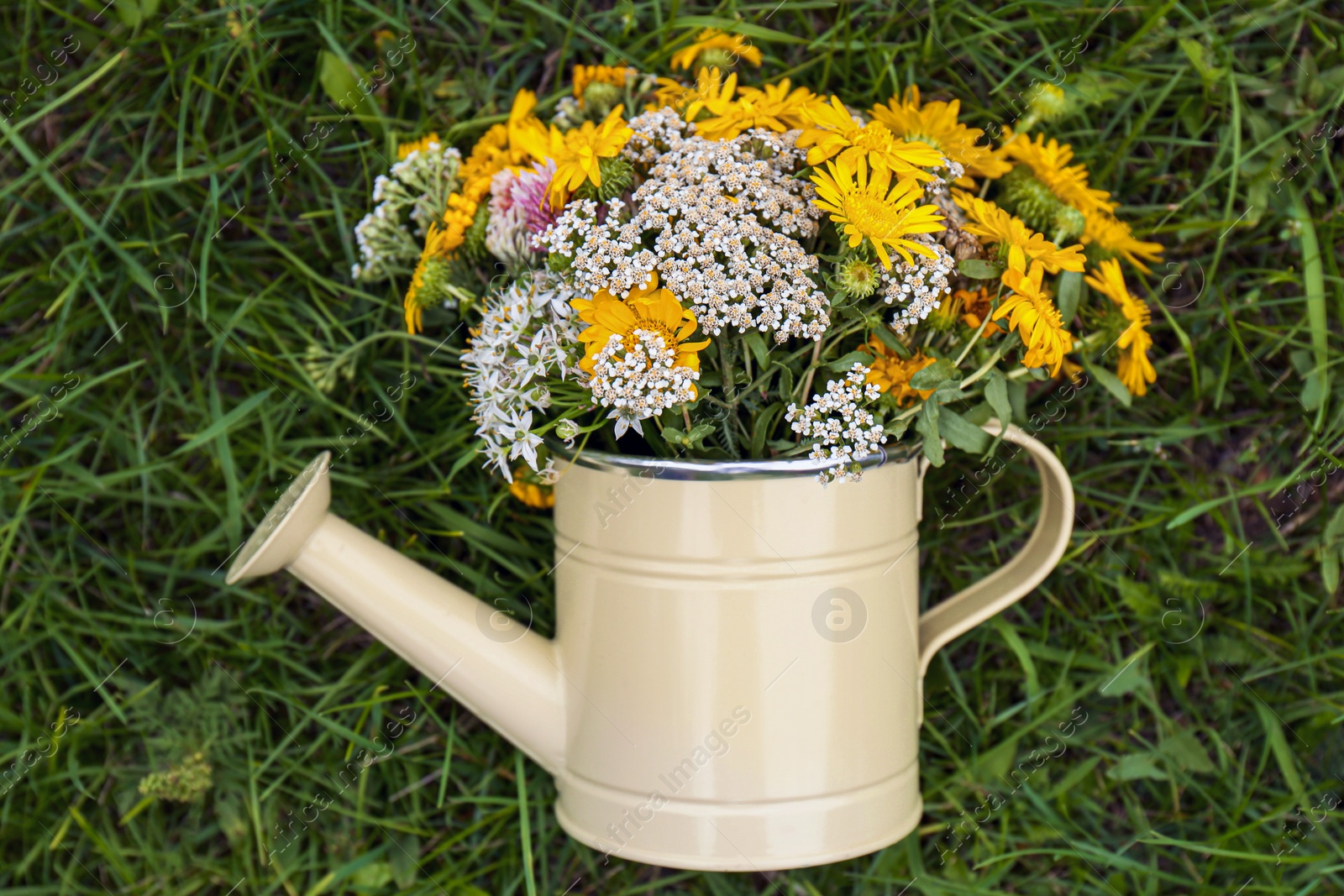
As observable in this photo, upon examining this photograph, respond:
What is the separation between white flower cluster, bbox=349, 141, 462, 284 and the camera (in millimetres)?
681

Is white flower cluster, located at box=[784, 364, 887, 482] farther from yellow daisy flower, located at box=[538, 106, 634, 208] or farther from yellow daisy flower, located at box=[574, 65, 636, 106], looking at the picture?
yellow daisy flower, located at box=[574, 65, 636, 106]

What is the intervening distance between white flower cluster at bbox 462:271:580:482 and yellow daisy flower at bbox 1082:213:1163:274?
0.38m

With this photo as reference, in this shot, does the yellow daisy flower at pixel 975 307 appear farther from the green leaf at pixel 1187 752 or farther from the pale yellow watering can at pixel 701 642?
the green leaf at pixel 1187 752

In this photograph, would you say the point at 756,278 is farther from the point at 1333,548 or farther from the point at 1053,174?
the point at 1333,548

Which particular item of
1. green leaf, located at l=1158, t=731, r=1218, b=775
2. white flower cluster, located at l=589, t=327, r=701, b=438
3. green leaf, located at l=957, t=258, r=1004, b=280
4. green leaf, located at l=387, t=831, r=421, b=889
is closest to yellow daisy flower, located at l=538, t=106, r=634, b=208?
white flower cluster, located at l=589, t=327, r=701, b=438

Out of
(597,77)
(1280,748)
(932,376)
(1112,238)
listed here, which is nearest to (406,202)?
(597,77)

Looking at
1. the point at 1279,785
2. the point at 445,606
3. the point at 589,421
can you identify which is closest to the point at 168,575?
the point at 445,606

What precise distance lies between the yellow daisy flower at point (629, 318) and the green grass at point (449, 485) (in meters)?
0.29

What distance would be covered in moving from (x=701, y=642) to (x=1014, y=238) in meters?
0.31

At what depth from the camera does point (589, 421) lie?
0.62 m

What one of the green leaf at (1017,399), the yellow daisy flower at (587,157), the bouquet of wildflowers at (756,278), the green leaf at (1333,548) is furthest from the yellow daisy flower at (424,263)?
the green leaf at (1333,548)

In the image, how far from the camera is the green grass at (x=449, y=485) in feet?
2.55

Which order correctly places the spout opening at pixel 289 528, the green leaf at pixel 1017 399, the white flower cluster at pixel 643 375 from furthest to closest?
the green leaf at pixel 1017 399 → the spout opening at pixel 289 528 → the white flower cluster at pixel 643 375

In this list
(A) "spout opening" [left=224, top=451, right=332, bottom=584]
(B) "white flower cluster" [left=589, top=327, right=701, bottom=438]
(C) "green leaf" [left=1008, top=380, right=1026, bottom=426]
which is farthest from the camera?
(C) "green leaf" [left=1008, top=380, right=1026, bottom=426]
